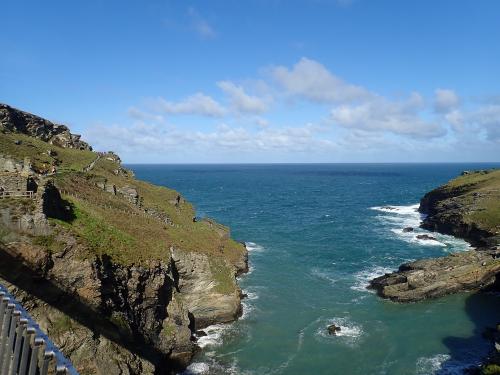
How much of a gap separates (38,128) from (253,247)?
6695cm

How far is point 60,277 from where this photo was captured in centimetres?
3459

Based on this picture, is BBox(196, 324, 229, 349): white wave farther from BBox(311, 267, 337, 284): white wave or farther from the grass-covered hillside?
BBox(311, 267, 337, 284): white wave

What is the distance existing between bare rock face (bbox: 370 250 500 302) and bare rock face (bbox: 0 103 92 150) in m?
87.2

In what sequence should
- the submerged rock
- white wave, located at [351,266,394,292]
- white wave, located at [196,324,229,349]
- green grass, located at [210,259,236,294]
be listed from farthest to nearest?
the submerged rock → white wave, located at [351,266,394,292] → green grass, located at [210,259,236,294] → white wave, located at [196,324,229,349]

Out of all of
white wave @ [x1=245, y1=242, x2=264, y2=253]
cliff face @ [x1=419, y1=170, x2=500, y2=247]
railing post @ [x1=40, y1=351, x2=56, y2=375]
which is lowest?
white wave @ [x1=245, y1=242, x2=264, y2=253]

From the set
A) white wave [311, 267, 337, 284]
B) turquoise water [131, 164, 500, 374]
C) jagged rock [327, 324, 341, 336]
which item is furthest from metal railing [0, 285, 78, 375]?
white wave [311, 267, 337, 284]

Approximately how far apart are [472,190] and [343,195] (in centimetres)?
7024

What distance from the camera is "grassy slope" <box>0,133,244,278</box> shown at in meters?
42.5

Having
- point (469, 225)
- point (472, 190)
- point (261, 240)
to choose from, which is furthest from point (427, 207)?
point (261, 240)

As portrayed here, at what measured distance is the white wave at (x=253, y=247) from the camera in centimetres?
8479

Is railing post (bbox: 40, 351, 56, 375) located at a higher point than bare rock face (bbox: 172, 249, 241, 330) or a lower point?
higher

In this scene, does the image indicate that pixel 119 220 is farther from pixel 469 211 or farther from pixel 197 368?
pixel 469 211

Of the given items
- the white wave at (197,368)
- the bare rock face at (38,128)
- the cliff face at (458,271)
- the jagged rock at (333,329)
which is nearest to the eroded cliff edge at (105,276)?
the white wave at (197,368)

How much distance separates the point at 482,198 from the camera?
349 feet
